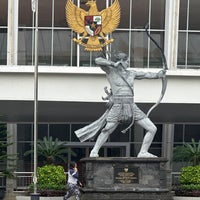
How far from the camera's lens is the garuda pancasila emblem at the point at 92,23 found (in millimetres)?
30203

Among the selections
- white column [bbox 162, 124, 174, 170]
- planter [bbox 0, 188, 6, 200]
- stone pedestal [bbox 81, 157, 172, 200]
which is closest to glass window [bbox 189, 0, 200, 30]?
white column [bbox 162, 124, 174, 170]

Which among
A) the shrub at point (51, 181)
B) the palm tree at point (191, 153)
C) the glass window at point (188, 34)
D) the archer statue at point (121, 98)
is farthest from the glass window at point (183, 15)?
the shrub at point (51, 181)

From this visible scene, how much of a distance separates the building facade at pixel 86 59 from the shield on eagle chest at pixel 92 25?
778 millimetres

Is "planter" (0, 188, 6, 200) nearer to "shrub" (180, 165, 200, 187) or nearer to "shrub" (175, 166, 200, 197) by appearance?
"shrub" (175, 166, 200, 197)

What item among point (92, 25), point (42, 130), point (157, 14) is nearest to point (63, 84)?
point (92, 25)

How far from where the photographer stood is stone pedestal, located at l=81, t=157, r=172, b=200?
23.7 m

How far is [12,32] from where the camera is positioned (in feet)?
99.8

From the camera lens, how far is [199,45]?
1266 inches

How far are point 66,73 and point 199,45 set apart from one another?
671 centimetres

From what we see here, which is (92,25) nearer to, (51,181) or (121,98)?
(121,98)

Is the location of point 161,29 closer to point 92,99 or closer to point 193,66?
point 193,66

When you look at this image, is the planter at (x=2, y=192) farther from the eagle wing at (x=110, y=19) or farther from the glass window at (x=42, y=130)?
the eagle wing at (x=110, y=19)

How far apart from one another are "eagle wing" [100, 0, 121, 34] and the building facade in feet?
2.45

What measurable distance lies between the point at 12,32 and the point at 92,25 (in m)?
3.54
